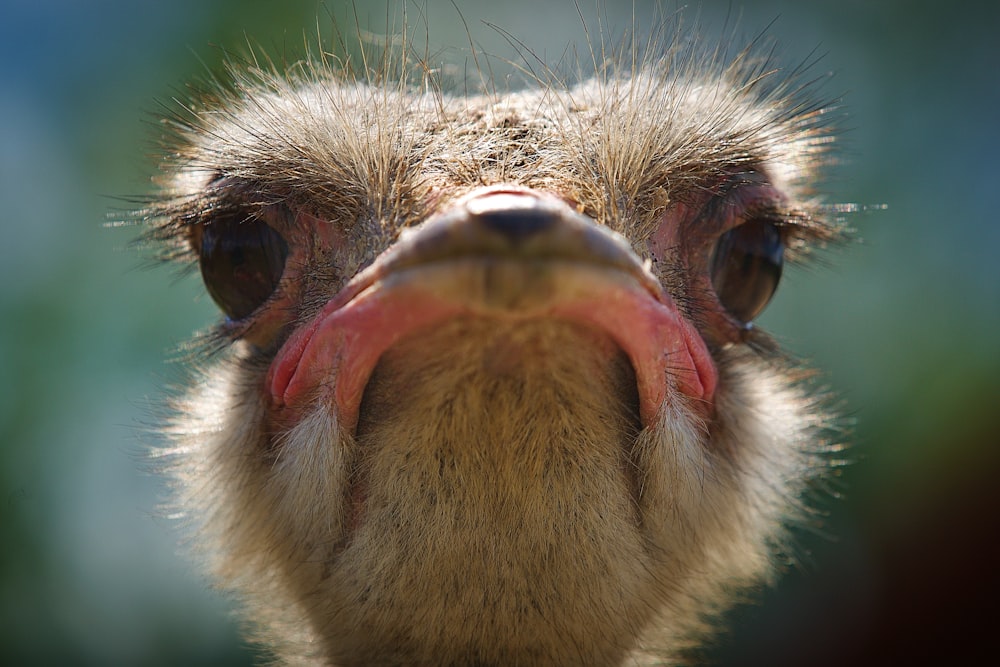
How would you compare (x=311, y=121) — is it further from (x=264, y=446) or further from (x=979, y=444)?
(x=979, y=444)

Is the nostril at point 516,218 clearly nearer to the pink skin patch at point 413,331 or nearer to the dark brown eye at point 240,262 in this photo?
the pink skin patch at point 413,331

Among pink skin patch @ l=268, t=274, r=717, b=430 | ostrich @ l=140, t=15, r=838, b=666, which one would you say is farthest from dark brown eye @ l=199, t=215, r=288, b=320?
pink skin patch @ l=268, t=274, r=717, b=430

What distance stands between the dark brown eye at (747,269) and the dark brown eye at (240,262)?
0.93m

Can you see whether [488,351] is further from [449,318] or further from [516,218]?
[516,218]

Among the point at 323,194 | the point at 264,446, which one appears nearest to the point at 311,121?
the point at 323,194

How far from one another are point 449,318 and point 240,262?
867 millimetres

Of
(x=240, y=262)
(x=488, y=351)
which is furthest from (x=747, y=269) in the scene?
(x=240, y=262)

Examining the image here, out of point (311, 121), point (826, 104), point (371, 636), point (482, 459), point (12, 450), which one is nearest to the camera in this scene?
point (482, 459)

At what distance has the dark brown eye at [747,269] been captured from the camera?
2186mm

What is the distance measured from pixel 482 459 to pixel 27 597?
6217 mm

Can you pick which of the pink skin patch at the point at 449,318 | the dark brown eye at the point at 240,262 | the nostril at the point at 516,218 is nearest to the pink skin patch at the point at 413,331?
the pink skin patch at the point at 449,318

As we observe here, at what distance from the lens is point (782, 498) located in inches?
102

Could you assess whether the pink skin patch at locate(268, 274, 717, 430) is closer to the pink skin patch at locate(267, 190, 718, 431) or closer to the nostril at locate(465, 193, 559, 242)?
the pink skin patch at locate(267, 190, 718, 431)

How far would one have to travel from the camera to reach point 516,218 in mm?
1284
